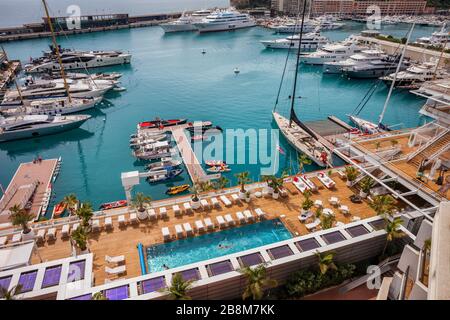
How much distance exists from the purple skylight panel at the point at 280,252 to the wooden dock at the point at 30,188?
98.2ft

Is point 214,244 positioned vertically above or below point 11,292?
below

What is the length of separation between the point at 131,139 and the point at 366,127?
43.1 m

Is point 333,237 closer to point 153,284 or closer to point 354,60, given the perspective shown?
point 153,284

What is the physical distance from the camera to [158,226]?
28.8 m

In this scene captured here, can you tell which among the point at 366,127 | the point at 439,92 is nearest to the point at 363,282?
the point at 439,92

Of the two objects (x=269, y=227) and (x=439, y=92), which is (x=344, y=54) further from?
(x=269, y=227)

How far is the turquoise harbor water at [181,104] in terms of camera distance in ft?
153

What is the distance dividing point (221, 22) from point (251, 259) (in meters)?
164

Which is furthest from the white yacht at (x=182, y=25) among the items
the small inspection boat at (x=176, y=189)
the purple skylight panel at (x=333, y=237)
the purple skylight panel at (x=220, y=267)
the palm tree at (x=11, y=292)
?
the palm tree at (x=11, y=292)

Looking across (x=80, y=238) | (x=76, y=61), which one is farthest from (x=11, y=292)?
(x=76, y=61)
